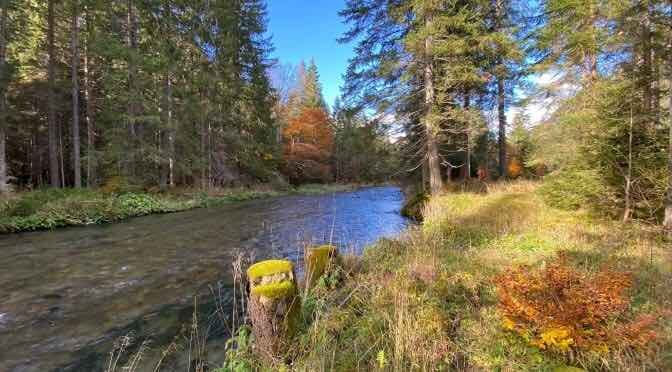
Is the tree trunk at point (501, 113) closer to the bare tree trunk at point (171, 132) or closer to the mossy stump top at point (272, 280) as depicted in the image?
the mossy stump top at point (272, 280)

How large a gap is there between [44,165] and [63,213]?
57.1 ft

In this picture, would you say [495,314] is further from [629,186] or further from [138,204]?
[138,204]

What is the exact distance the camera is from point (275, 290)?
9.23 ft

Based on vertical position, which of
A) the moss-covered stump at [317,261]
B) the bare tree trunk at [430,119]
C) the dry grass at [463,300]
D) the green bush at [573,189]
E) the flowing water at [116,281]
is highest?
the bare tree trunk at [430,119]

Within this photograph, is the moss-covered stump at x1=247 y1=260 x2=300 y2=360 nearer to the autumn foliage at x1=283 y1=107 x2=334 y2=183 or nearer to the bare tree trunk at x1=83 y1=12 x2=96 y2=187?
the bare tree trunk at x1=83 y1=12 x2=96 y2=187

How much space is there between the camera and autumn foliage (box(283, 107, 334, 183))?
105ft

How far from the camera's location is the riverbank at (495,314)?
2379mm

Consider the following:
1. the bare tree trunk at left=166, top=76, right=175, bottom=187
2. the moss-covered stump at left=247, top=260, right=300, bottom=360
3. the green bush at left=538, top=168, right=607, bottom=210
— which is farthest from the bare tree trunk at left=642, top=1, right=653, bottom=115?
the bare tree trunk at left=166, top=76, right=175, bottom=187

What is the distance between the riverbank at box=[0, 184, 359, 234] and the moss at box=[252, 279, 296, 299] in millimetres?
11019

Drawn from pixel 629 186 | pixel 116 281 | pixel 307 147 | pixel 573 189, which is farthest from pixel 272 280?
pixel 307 147

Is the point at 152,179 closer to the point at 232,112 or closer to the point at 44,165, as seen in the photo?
the point at 232,112

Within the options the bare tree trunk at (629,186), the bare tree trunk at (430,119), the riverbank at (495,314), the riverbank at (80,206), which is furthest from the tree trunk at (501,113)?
the riverbank at (80,206)

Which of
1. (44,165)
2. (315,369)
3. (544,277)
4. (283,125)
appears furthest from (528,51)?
(44,165)

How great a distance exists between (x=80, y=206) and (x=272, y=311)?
12025 millimetres
